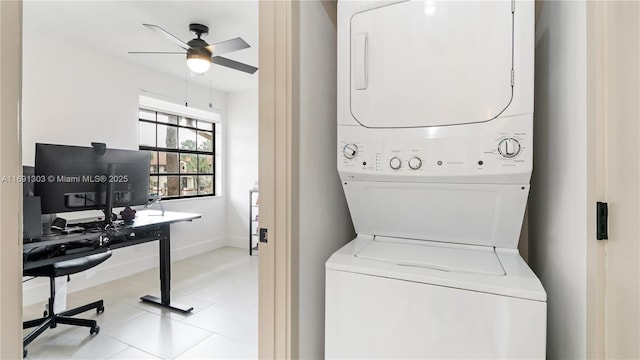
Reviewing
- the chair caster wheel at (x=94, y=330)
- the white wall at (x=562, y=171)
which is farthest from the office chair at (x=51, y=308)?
the white wall at (x=562, y=171)

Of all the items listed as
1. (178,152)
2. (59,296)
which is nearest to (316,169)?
(59,296)

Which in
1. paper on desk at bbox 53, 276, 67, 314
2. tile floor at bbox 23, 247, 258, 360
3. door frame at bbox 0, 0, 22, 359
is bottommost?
tile floor at bbox 23, 247, 258, 360

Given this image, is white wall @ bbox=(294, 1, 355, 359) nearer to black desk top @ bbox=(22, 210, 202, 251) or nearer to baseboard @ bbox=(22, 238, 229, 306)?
black desk top @ bbox=(22, 210, 202, 251)

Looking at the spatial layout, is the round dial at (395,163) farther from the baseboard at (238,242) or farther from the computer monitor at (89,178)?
Answer: the baseboard at (238,242)

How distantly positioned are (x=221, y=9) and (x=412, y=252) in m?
2.30

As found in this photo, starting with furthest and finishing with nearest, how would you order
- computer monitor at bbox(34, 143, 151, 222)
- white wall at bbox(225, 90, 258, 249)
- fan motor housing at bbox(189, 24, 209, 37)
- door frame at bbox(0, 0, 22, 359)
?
white wall at bbox(225, 90, 258, 249)
fan motor housing at bbox(189, 24, 209, 37)
computer monitor at bbox(34, 143, 151, 222)
door frame at bbox(0, 0, 22, 359)

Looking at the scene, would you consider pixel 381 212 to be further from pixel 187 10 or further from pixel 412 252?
pixel 187 10

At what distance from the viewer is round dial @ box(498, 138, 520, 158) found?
100 centimetres

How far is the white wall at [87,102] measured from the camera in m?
2.73

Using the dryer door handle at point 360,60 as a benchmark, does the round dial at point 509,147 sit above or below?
below

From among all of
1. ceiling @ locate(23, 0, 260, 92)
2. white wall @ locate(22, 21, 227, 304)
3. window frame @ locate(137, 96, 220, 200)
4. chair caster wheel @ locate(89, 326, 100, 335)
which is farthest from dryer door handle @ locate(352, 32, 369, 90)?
window frame @ locate(137, 96, 220, 200)

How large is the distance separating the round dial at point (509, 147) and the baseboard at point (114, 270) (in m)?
3.24

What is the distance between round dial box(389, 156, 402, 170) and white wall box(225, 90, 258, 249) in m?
3.77

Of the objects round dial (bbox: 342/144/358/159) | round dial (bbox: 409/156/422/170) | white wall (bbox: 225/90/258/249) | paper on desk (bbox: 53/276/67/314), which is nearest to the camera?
round dial (bbox: 409/156/422/170)
